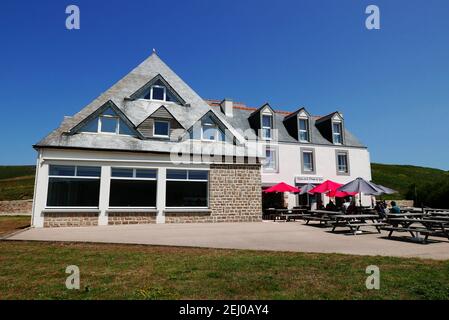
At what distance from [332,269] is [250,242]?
3857mm

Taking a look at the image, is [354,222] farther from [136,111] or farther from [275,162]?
[275,162]

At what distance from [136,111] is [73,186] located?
17.5 feet

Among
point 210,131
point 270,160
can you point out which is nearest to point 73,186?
point 210,131

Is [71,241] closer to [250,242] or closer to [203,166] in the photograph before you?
[250,242]

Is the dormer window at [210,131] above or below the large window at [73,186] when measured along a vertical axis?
above

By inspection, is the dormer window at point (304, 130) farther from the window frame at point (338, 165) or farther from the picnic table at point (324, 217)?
the picnic table at point (324, 217)

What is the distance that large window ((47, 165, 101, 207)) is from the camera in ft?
45.8

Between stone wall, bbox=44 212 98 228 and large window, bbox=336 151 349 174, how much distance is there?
2201 cm

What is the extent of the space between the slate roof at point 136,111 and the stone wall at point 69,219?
329cm

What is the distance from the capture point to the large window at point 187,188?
15773mm

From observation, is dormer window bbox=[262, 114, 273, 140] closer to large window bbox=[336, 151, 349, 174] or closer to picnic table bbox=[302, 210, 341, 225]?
large window bbox=[336, 151, 349, 174]

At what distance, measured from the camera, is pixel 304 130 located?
27500 millimetres

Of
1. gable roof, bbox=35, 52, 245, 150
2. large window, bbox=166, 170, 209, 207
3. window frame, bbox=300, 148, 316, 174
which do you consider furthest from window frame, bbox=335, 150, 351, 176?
large window, bbox=166, 170, 209, 207

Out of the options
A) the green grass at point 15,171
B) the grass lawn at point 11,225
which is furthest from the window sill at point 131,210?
the green grass at point 15,171
